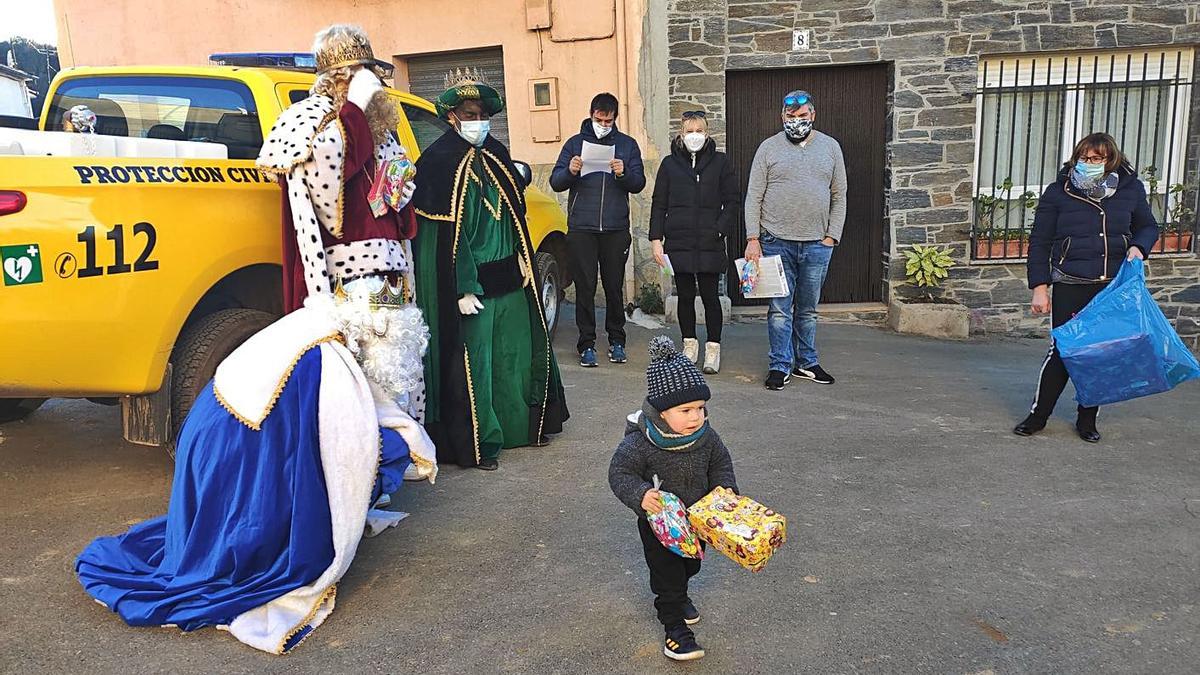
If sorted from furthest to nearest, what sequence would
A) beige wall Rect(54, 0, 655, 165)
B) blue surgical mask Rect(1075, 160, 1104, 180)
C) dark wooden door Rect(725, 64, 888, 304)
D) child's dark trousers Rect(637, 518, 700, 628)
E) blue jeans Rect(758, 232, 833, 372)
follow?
beige wall Rect(54, 0, 655, 165) < dark wooden door Rect(725, 64, 888, 304) < blue jeans Rect(758, 232, 833, 372) < blue surgical mask Rect(1075, 160, 1104, 180) < child's dark trousers Rect(637, 518, 700, 628)

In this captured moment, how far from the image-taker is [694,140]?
5.88 metres

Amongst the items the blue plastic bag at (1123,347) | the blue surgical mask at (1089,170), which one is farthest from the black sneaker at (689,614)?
the blue surgical mask at (1089,170)

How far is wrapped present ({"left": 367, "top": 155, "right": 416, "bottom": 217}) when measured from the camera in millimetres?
3713

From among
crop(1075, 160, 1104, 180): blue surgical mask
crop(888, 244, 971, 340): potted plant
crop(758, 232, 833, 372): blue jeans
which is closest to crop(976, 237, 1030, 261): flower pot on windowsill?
crop(888, 244, 971, 340): potted plant

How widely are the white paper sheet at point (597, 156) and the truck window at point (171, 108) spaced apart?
7.79ft

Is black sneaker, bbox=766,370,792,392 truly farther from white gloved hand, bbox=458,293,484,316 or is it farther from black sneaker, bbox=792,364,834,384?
white gloved hand, bbox=458,293,484,316

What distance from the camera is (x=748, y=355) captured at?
Result: 7.05 metres

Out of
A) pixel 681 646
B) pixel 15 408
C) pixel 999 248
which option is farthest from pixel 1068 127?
pixel 15 408

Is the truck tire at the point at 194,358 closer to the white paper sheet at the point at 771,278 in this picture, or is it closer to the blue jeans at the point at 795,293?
the white paper sheet at the point at 771,278

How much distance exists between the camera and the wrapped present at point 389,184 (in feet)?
12.2

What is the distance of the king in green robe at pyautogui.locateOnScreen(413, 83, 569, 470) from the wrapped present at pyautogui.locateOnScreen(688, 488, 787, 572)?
2054mm

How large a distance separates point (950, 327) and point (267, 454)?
21.9 feet

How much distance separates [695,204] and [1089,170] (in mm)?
2298

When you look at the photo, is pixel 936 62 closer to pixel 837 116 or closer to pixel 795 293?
pixel 837 116
